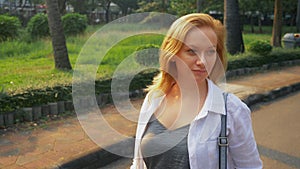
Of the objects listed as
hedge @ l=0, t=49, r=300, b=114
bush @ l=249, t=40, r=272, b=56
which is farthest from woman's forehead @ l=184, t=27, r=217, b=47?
bush @ l=249, t=40, r=272, b=56

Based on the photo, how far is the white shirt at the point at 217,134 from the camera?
153 centimetres

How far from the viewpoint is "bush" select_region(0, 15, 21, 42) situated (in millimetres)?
13000

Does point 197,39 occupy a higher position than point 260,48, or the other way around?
point 197,39

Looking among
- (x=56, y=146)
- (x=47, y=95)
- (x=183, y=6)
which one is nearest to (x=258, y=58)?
(x=47, y=95)

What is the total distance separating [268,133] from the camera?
5219 mm

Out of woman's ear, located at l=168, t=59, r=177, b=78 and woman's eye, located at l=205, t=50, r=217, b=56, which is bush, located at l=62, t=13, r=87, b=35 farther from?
woman's eye, located at l=205, t=50, r=217, b=56

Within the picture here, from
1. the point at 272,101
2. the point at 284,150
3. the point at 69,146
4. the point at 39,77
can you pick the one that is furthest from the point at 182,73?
the point at 272,101

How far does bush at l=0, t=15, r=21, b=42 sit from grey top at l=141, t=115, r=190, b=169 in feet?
40.9

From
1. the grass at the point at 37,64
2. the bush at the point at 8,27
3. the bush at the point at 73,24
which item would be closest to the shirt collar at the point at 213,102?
the grass at the point at 37,64

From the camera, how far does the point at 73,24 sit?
15.9 m

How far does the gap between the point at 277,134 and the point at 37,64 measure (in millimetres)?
6221

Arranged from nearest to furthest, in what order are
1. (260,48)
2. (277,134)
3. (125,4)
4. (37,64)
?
(277,134) → (37,64) → (260,48) → (125,4)

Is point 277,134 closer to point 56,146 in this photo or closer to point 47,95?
point 56,146

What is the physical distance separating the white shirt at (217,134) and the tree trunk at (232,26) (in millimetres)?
9441
